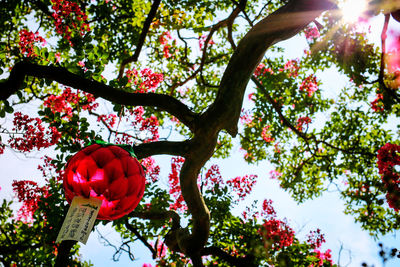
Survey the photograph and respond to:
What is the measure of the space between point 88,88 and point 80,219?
1.50 metres

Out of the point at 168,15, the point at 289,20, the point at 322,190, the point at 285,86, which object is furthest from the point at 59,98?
the point at 322,190

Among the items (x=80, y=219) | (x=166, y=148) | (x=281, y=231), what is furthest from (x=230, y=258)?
(x=80, y=219)

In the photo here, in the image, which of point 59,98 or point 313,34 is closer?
point 59,98

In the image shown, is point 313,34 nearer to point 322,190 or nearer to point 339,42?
point 339,42

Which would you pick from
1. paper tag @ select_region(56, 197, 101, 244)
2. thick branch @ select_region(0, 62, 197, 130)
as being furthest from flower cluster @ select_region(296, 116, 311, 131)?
paper tag @ select_region(56, 197, 101, 244)

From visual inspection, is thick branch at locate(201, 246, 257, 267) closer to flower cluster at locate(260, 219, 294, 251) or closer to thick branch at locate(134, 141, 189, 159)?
flower cluster at locate(260, 219, 294, 251)

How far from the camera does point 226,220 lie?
4691 millimetres

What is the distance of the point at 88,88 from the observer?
2541 mm

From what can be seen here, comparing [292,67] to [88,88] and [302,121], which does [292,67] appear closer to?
[302,121]

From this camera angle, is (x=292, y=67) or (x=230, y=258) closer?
(x=230, y=258)

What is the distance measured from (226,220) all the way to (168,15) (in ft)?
16.4

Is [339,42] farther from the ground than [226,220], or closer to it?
farther from the ground

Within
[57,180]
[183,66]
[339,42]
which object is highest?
[183,66]

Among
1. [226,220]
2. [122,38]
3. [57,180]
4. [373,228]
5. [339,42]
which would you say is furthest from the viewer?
[373,228]
